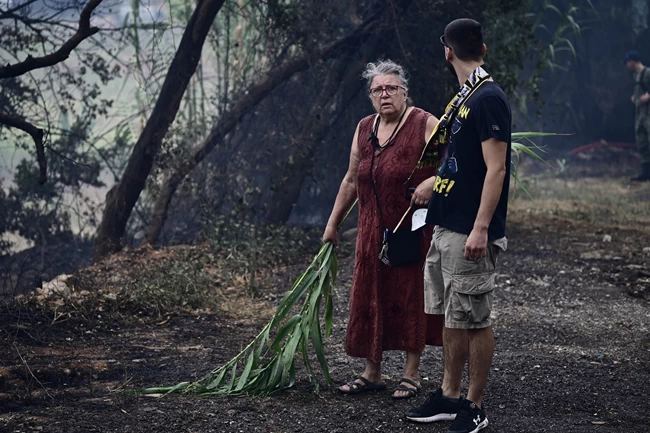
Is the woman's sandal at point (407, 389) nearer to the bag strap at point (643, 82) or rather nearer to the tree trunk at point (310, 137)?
the tree trunk at point (310, 137)

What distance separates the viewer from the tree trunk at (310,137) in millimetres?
10469

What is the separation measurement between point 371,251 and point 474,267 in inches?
34.5

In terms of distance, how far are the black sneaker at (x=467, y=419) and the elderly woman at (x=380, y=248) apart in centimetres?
63

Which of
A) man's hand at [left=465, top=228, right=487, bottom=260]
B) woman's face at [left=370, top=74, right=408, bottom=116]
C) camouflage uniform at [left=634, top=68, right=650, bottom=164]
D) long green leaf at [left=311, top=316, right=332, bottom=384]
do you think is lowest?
long green leaf at [left=311, top=316, right=332, bottom=384]

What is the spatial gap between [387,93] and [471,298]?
129cm

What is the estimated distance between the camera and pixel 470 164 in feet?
12.5

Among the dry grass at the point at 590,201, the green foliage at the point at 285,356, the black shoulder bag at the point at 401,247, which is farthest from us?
the dry grass at the point at 590,201

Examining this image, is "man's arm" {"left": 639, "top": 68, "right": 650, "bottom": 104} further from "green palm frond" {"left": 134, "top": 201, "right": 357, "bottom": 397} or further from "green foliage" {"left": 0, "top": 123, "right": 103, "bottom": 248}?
"green palm frond" {"left": 134, "top": 201, "right": 357, "bottom": 397}

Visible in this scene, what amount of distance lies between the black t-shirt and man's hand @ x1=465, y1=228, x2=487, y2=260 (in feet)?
0.35

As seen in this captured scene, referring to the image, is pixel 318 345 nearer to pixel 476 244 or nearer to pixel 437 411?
pixel 437 411

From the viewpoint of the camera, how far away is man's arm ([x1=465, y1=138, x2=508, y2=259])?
12.0ft

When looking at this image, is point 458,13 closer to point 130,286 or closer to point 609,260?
point 609,260

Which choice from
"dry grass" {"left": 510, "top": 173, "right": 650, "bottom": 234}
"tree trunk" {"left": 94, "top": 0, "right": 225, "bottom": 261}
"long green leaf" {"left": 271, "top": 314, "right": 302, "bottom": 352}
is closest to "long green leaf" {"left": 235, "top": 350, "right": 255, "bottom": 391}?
"long green leaf" {"left": 271, "top": 314, "right": 302, "bottom": 352}

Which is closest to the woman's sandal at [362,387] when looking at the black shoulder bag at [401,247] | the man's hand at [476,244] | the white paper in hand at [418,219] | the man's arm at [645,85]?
the black shoulder bag at [401,247]
